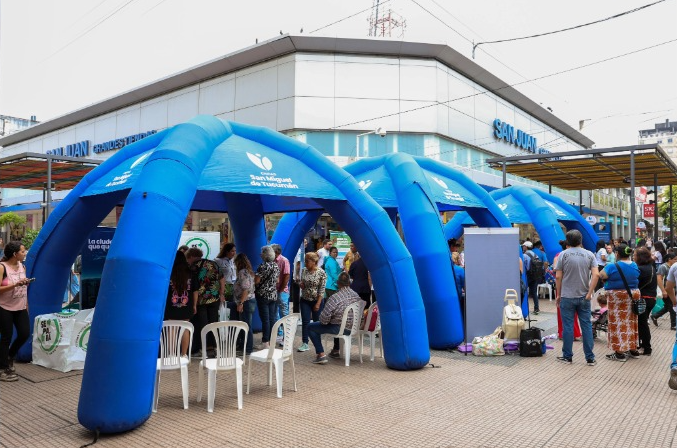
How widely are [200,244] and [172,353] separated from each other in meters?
6.83

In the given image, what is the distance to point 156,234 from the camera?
5.75 m

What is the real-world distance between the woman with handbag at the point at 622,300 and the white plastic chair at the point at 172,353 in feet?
21.2

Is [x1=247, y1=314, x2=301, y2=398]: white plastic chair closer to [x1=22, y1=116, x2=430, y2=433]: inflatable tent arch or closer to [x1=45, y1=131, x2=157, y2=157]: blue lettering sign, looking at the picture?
[x1=22, y1=116, x2=430, y2=433]: inflatable tent arch

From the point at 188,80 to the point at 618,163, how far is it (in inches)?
907

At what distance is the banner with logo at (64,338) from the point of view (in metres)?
8.23

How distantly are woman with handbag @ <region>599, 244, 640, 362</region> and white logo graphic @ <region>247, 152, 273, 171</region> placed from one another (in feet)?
17.9

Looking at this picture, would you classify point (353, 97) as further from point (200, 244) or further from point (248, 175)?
point (248, 175)

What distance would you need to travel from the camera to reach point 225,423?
18.9ft

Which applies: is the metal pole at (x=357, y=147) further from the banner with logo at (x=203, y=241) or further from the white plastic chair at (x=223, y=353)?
the white plastic chair at (x=223, y=353)

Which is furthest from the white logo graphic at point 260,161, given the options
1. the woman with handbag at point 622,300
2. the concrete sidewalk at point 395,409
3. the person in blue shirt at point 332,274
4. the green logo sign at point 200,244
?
the green logo sign at point 200,244

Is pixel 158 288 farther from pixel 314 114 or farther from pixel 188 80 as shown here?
pixel 188 80

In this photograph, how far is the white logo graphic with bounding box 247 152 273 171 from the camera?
24.6 ft

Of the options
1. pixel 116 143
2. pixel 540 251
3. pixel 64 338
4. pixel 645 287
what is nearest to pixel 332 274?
pixel 64 338

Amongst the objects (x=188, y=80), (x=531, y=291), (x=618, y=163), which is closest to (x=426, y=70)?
(x=618, y=163)
